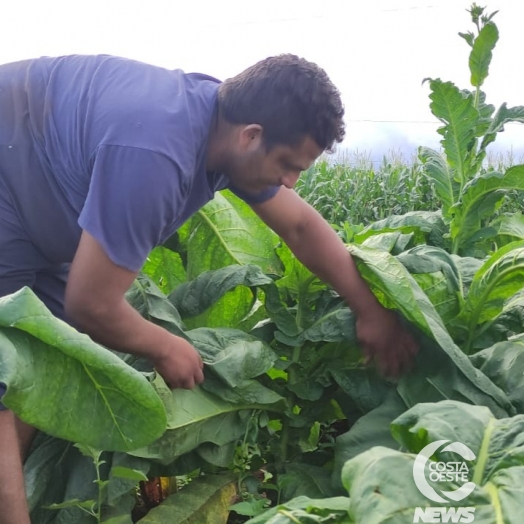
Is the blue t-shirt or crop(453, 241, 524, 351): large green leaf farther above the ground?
the blue t-shirt

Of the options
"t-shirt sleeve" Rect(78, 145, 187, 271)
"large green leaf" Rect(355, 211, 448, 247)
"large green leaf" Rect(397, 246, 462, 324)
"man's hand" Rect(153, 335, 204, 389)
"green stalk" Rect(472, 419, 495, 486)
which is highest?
"t-shirt sleeve" Rect(78, 145, 187, 271)

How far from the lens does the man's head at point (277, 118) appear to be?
144 cm

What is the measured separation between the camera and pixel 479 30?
7.89 feet

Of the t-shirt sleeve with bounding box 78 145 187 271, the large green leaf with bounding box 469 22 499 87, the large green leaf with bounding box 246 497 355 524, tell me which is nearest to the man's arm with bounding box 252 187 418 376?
the t-shirt sleeve with bounding box 78 145 187 271

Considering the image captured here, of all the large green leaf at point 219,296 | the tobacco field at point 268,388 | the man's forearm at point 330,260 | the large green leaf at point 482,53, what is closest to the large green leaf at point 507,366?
the tobacco field at point 268,388

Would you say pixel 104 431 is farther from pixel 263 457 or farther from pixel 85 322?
pixel 263 457

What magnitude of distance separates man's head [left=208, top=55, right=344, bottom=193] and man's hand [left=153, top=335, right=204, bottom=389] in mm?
Result: 395

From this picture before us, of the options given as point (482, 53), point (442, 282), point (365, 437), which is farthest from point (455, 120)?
point (365, 437)

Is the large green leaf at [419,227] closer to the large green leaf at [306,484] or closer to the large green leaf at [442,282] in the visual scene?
the large green leaf at [442,282]

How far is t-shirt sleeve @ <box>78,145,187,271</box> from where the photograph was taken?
129 centimetres

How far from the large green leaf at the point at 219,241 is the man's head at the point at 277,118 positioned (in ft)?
1.82

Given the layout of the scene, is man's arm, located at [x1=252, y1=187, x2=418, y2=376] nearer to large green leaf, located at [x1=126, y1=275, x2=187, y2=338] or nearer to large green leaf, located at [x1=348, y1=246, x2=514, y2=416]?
large green leaf, located at [x1=348, y1=246, x2=514, y2=416]

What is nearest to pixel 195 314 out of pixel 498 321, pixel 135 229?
pixel 135 229

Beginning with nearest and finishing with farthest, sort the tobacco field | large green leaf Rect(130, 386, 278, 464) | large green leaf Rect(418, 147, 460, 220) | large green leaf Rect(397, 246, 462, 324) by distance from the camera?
the tobacco field < large green leaf Rect(130, 386, 278, 464) < large green leaf Rect(397, 246, 462, 324) < large green leaf Rect(418, 147, 460, 220)
